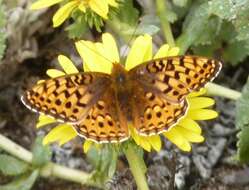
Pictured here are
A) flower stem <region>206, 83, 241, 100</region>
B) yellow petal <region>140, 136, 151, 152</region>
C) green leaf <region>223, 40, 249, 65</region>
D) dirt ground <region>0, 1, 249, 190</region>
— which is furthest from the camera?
green leaf <region>223, 40, 249, 65</region>

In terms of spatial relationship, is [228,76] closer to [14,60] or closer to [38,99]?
[14,60]

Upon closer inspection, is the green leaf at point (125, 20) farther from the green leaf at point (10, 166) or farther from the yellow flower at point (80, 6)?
the green leaf at point (10, 166)

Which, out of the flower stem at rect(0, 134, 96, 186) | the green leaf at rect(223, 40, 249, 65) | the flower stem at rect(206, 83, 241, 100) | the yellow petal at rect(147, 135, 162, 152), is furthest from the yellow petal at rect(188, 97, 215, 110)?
the green leaf at rect(223, 40, 249, 65)

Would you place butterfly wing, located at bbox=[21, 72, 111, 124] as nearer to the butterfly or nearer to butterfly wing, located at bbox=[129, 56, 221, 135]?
the butterfly

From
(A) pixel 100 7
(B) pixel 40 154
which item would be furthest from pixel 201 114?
(B) pixel 40 154

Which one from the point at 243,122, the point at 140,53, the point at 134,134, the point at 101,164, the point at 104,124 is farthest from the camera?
the point at 101,164

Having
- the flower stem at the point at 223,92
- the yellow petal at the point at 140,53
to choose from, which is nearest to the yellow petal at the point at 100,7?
the yellow petal at the point at 140,53

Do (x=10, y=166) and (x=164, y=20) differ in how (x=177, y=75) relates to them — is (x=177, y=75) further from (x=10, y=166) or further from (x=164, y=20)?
(x=10, y=166)
